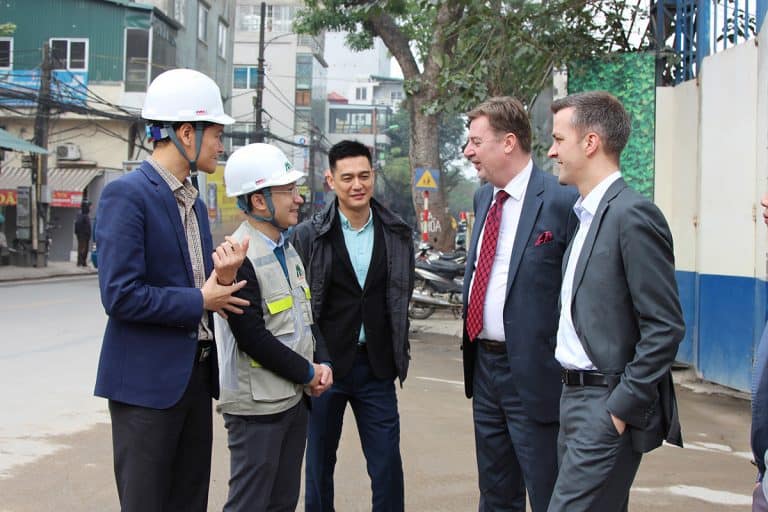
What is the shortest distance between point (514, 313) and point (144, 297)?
1555 mm

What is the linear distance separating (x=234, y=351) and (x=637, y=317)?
153 cm

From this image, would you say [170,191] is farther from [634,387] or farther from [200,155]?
[634,387]

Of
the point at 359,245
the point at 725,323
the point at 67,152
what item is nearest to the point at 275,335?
the point at 359,245

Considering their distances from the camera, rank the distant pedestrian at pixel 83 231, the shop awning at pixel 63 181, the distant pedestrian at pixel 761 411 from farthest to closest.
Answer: the shop awning at pixel 63 181
the distant pedestrian at pixel 83 231
the distant pedestrian at pixel 761 411

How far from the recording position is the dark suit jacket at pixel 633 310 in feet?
9.60

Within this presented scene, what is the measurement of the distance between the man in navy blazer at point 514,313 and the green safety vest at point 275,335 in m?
0.83

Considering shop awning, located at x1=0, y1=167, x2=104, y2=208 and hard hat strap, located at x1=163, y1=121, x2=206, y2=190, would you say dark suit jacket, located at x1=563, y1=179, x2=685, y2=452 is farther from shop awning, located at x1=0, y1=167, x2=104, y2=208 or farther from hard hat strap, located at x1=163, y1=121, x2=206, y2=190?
shop awning, located at x1=0, y1=167, x2=104, y2=208

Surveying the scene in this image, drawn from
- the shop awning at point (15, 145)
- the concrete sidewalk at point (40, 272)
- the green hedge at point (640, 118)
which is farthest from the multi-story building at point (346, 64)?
the green hedge at point (640, 118)

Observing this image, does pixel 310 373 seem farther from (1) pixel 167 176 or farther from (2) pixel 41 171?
(2) pixel 41 171

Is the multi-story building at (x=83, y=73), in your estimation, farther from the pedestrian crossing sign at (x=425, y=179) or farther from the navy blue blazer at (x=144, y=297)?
the navy blue blazer at (x=144, y=297)

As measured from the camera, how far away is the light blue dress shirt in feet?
14.8

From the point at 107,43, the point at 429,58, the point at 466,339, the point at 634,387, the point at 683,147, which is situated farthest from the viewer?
the point at 107,43

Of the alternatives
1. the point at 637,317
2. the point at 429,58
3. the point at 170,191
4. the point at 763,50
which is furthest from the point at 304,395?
the point at 429,58

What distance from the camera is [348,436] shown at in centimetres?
682
